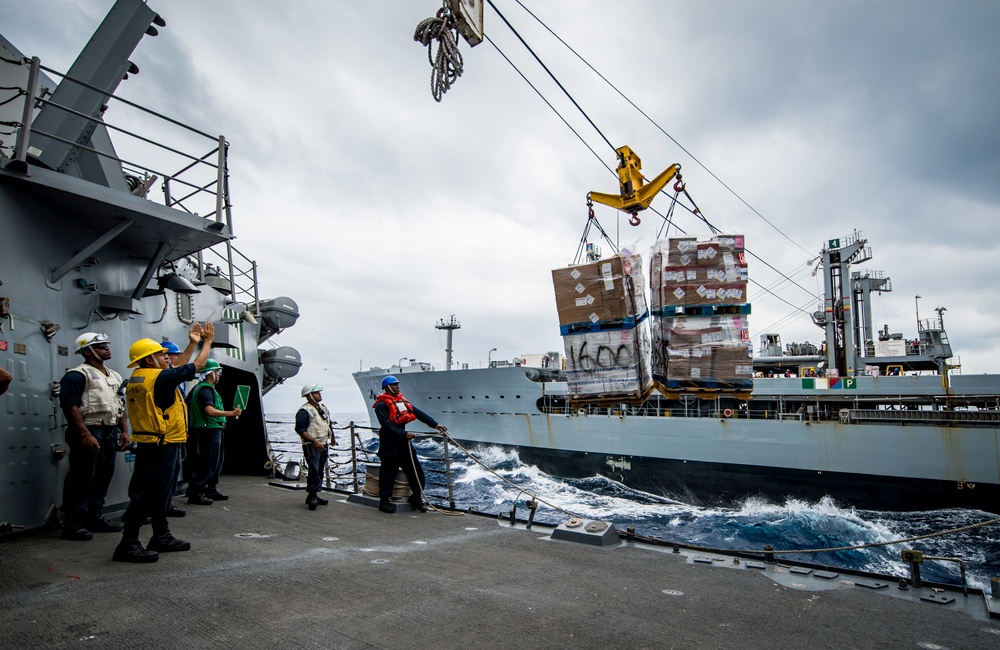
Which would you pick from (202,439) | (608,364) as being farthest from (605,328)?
(202,439)

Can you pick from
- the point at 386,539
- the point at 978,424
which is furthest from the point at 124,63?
the point at 978,424

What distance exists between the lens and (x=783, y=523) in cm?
1616

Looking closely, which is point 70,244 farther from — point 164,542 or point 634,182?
point 634,182

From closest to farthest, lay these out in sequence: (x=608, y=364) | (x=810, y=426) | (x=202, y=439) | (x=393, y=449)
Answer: (x=608, y=364) → (x=393, y=449) → (x=202, y=439) → (x=810, y=426)

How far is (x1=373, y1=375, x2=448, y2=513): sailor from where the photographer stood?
5.93 m

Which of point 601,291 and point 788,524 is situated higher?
point 601,291

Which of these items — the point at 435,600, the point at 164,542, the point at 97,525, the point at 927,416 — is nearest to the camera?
the point at 435,600

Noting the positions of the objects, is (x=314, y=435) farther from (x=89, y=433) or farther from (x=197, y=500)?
(x=89, y=433)

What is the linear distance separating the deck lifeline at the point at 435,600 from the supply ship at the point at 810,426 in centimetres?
815

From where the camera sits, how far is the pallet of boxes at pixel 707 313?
17.6ft

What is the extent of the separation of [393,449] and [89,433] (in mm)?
2693

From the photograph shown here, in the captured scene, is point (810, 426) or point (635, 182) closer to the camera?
point (635, 182)

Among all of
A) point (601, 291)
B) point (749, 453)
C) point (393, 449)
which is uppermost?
point (601, 291)

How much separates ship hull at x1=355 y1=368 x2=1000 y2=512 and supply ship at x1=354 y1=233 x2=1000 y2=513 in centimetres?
4
